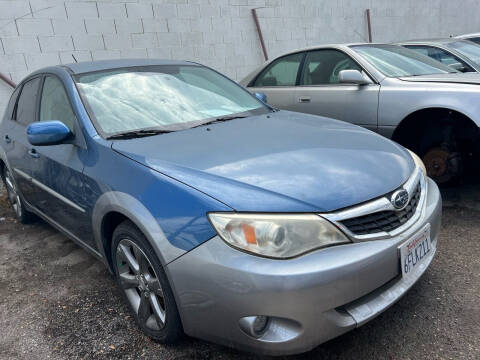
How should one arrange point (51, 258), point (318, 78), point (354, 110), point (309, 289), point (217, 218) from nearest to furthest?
point (309, 289) < point (217, 218) < point (51, 258) < point (354, 110) < point (318, 78)

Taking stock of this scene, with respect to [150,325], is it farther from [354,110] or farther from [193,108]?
[354,110]

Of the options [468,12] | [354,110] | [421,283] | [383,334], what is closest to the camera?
[383,334]

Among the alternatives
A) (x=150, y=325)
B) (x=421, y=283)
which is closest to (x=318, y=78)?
(x=421, y=283)

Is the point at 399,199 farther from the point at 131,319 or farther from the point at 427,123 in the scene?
the point at 427,123

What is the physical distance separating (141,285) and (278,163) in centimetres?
94

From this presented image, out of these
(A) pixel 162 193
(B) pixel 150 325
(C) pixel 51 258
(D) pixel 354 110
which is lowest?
(C) pixel 51 258

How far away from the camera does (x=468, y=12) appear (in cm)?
1279

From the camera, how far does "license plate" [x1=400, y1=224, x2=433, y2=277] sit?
1748 millimetres

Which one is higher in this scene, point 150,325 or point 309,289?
point 309,289

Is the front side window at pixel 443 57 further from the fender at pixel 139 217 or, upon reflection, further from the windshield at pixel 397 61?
the fender at pixel 139 217

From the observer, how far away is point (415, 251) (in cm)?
183

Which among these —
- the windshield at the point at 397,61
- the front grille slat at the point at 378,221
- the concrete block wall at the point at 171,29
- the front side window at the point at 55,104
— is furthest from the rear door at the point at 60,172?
the concrete block wall at the point at 171,29

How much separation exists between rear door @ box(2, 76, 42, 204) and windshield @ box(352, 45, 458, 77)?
3.05 metres

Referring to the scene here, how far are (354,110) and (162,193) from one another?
2616mm
